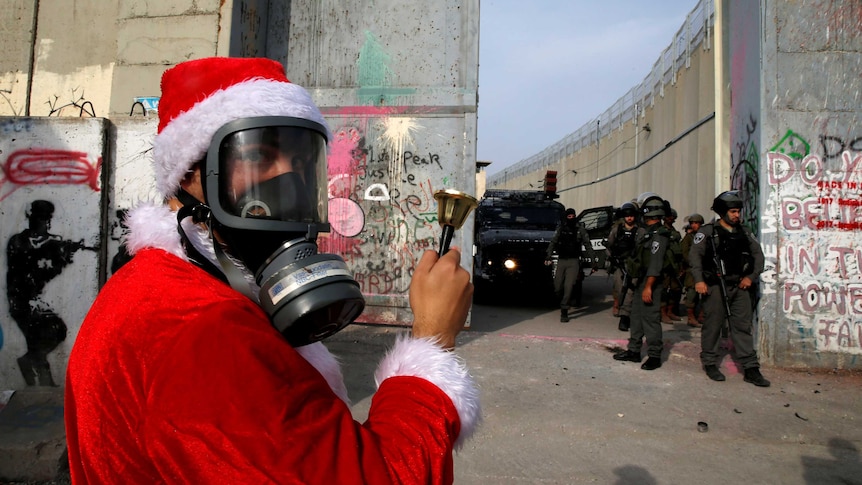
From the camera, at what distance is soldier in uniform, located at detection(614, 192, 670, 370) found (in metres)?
6.22

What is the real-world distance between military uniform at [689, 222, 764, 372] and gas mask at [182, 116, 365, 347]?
5.65 metres

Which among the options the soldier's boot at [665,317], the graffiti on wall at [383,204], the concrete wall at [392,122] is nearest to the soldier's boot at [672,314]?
the soldier's boot at [665,317]

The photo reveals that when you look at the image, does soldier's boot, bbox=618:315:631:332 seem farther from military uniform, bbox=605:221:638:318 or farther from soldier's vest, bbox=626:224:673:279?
soldier's vest, bbox=626:224:673:279

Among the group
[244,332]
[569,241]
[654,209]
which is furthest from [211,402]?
[569,241]

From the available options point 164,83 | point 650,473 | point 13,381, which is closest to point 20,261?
point 13,381

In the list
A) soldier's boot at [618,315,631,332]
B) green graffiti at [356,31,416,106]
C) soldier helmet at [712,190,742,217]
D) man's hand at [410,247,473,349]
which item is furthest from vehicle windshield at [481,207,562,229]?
man's hand at [410,247,473,349]

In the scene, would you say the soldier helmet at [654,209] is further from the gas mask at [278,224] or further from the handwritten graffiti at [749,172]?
the gas mask at [278,224]

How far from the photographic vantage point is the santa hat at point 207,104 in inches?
44.3

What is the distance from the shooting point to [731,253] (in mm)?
5746

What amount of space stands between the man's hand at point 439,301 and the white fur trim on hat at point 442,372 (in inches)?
1.1

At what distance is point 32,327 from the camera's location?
4383 mm

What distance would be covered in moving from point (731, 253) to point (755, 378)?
1.30 metres

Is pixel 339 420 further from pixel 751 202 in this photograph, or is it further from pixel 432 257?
pixel 751 202

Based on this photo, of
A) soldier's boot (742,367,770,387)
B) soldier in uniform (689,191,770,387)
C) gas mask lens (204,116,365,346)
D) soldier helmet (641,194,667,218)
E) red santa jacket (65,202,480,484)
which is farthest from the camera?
soldier helmet (641,194,667,218)
